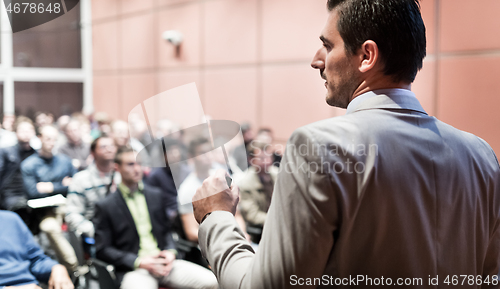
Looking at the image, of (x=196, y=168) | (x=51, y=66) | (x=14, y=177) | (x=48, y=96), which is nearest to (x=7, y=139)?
(x=14, y=177)

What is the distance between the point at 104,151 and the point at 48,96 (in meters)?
6.26

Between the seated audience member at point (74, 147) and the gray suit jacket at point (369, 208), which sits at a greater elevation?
the gray suit jacket at point (369, 208)

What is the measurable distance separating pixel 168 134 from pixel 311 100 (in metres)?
3.96

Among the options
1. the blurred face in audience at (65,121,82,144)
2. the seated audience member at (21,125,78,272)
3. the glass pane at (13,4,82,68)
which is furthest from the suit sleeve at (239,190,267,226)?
the glass pane at (13,4,82,68)

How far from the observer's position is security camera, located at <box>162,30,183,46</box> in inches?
257

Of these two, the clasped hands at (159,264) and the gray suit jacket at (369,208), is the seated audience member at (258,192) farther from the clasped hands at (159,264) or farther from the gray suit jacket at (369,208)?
the gray suit jacket at (369,208)

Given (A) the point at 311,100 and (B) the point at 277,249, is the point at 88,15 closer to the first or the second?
(A) the point at 311,100

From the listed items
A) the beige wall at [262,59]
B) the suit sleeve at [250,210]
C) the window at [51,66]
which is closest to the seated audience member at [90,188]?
the suit sleeve at [250,210]

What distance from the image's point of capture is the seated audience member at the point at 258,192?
3133 mm

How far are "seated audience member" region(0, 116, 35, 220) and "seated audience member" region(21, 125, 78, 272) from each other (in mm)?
62

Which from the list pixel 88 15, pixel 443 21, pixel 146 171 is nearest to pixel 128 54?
pixel 88 15

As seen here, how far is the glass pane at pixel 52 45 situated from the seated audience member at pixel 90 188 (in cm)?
600

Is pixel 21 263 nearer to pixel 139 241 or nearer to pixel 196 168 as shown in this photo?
pixel 139 241

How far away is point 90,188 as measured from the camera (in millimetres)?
3240
